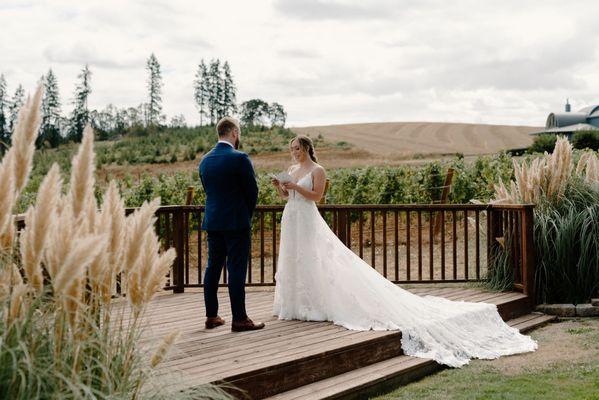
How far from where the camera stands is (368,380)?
15.7 ft

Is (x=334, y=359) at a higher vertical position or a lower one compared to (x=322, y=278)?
lower

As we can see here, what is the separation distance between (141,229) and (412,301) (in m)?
4.35

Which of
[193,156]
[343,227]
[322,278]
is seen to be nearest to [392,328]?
[322,278]

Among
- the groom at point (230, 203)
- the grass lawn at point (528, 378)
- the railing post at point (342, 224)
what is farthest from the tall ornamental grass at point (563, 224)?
the groom at point (230, 203)

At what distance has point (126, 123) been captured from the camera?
56719 millimetres

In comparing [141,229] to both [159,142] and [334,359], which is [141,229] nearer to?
[334,359]

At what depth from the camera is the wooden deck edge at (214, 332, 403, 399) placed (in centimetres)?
423

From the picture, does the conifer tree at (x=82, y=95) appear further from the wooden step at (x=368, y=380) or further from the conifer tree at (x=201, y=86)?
the wooden step at (x=368, y=380)

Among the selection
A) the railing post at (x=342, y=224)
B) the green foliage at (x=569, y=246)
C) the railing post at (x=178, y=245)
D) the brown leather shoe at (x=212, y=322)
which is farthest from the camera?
the railing post at (x=342, y=224)

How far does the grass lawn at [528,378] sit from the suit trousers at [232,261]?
4.49ft

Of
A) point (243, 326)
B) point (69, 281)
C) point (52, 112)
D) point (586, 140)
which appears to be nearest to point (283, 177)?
point (243, 326)

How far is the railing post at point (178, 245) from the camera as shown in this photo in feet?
24.8

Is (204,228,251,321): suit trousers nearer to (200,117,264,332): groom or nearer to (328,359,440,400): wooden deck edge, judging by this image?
(200,117,264,332): groom

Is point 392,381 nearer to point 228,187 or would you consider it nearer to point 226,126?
point 228,187
